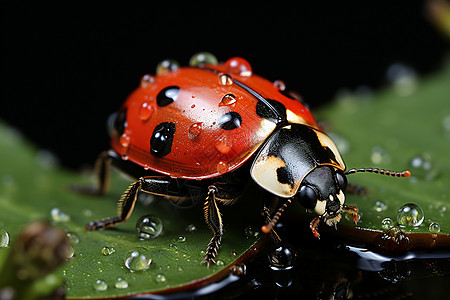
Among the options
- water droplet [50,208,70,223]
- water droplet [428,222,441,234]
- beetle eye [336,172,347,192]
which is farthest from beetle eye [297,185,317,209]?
water droplet [50,208,70,223]

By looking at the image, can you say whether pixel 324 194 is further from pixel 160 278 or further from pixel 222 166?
pixel 160 278

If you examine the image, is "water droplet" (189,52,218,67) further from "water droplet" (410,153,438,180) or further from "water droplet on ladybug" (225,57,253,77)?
"water droplet" (410,153,438,180)

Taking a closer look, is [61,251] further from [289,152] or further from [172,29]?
[172,29]

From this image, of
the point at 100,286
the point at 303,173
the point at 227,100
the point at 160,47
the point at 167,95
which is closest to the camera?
the point at 100,286

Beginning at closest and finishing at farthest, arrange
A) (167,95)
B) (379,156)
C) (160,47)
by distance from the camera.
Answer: (167,95) < (379,156) < (160,47)

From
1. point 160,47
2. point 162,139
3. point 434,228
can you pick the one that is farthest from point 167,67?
point 160,47

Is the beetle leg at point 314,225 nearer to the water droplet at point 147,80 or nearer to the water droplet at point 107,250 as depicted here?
the water droplet at point 107,250
